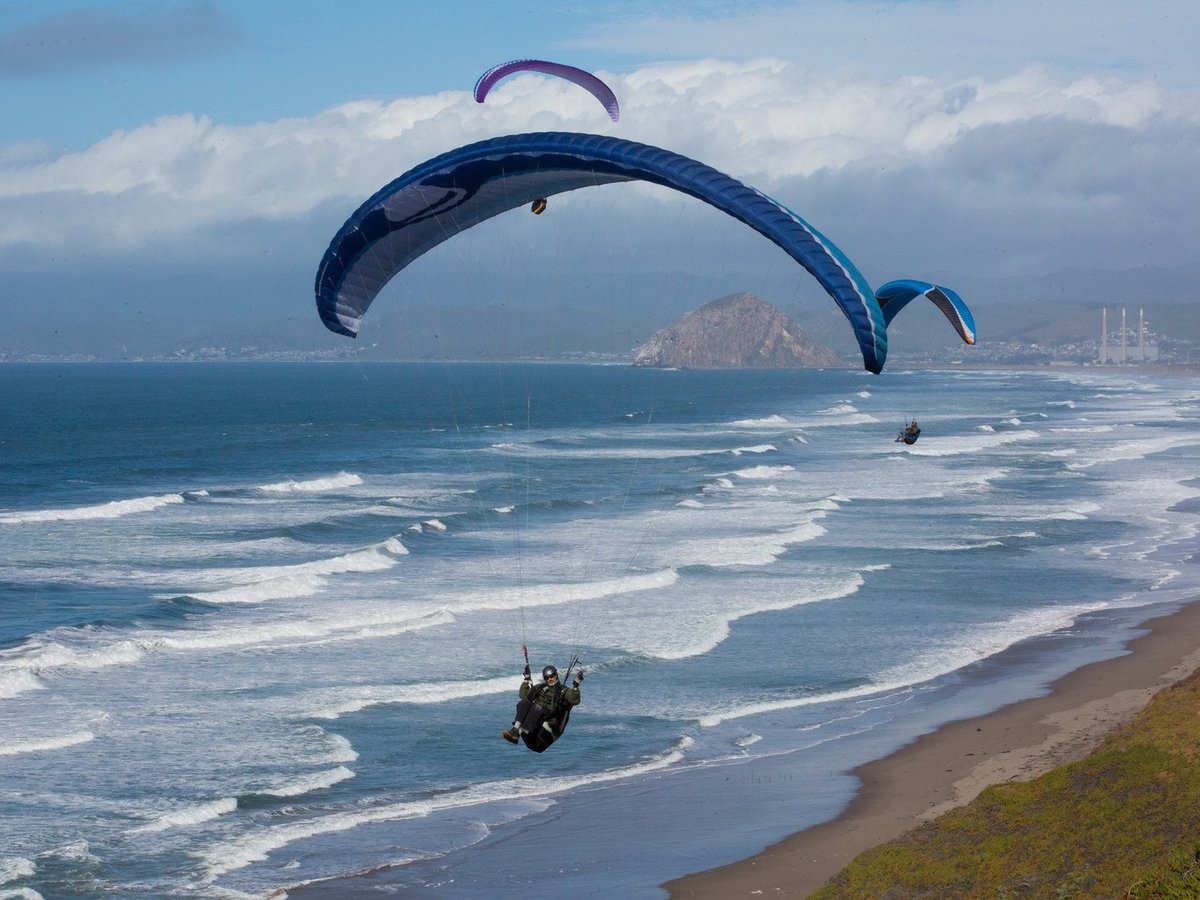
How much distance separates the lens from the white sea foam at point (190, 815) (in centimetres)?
1673

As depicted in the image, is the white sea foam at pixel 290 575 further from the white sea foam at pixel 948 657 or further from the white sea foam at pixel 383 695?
the white sea foam at pixel 948 657

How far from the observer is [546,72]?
1533 cm

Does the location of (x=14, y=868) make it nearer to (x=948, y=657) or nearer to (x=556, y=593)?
(x=948, y=657)

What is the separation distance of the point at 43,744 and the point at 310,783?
14.3 ft

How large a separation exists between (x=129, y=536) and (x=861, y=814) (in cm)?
2783

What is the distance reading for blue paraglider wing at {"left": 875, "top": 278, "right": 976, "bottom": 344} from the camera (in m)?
19.0

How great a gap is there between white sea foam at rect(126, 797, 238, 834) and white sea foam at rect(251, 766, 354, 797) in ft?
1.75

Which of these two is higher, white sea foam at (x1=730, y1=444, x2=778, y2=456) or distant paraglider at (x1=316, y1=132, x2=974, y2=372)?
distant paraglider at (x1=316, y1=132, x2=974, y2=372)

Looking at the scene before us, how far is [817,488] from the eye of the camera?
5097cm

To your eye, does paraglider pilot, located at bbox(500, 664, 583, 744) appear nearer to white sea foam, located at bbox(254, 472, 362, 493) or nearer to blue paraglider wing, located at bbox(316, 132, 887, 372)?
blue paraglider wing, located at bbox(316, 132, 887, 372)

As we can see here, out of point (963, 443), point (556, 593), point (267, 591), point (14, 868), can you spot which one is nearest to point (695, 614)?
point (556, 593)

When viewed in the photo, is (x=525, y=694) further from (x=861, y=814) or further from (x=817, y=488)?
(x=817, y=488)

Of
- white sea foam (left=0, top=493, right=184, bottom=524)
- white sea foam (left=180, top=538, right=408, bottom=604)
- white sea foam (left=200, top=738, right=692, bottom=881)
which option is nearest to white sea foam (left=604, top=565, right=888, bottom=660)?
white sea foam (left=200, top=738, right=692, bottom=881)

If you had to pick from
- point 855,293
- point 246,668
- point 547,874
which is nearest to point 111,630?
point 246,668
